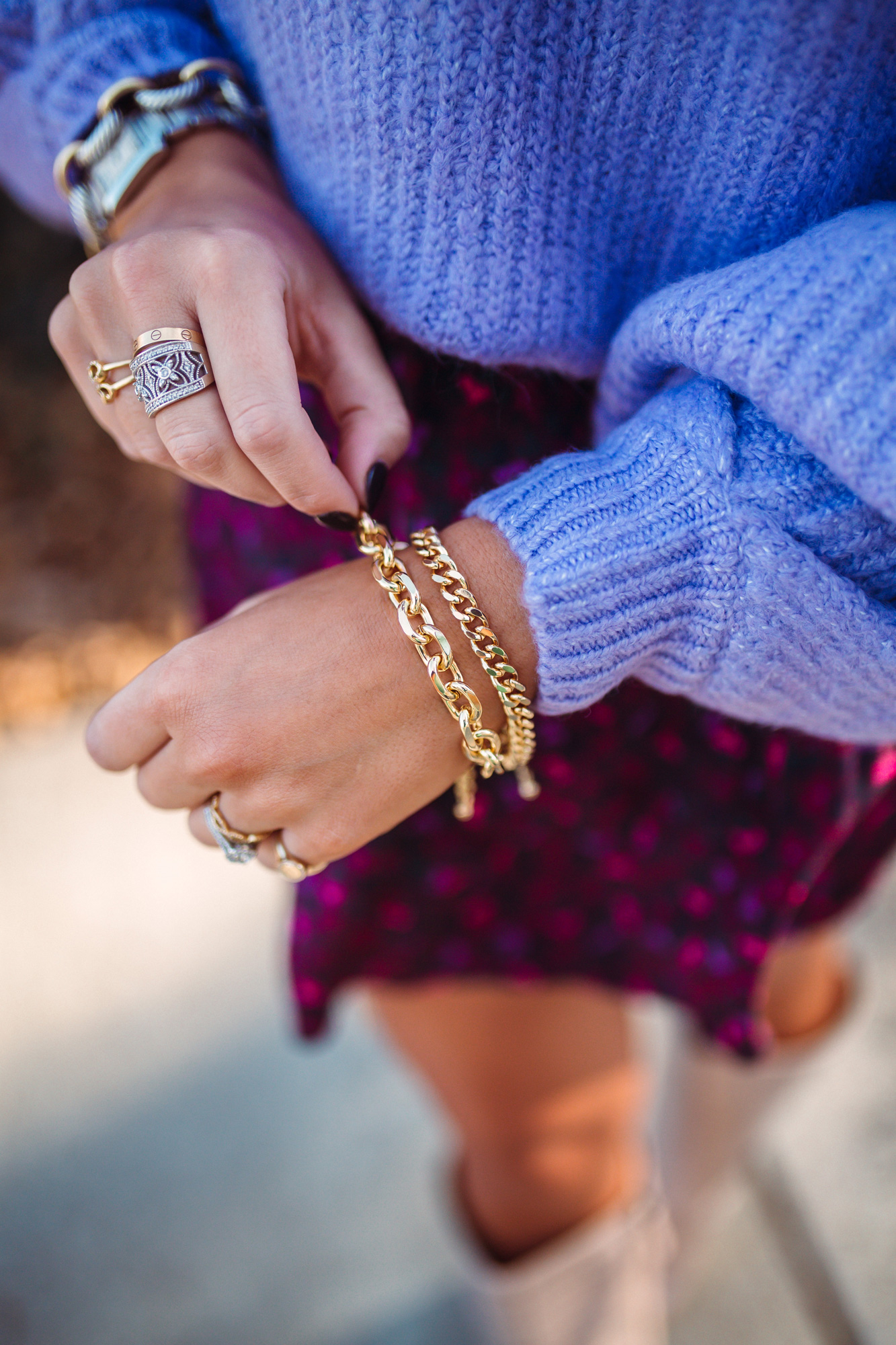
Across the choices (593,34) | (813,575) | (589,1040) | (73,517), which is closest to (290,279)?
(593,34)

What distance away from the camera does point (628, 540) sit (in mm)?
561

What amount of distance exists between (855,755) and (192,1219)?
1.27 metres

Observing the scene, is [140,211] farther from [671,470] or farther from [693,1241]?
[693,1241]

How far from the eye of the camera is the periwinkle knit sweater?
0.52 meters

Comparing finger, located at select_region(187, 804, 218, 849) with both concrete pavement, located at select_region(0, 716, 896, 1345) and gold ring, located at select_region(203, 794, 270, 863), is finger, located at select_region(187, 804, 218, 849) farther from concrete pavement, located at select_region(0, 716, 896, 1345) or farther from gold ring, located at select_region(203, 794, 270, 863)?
concrete pavement, located at select_region(0, 716, 896, 1345)

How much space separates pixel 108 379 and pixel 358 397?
17cm

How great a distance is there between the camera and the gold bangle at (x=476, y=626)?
0.57 m

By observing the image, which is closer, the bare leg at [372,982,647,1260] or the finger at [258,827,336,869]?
the finger at [258,827,336,869]

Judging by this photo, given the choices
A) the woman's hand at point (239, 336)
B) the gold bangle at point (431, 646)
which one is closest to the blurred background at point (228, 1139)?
the gold bangle at point (431, 646)

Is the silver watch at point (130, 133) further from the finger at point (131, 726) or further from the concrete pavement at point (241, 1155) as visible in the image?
the concrete pavement at point (241, 1155)

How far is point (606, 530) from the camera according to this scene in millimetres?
560

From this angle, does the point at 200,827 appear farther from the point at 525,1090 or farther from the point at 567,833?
the point at 525,1090

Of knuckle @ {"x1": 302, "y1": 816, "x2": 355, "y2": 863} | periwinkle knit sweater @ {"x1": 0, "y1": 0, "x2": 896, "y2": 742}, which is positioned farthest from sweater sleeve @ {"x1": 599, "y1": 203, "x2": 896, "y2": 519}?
knuckle @ {"x1": 302, "y1": 816, "x2": 355, "y2": 863}

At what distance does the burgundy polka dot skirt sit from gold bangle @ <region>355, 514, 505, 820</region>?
0.18 metres
